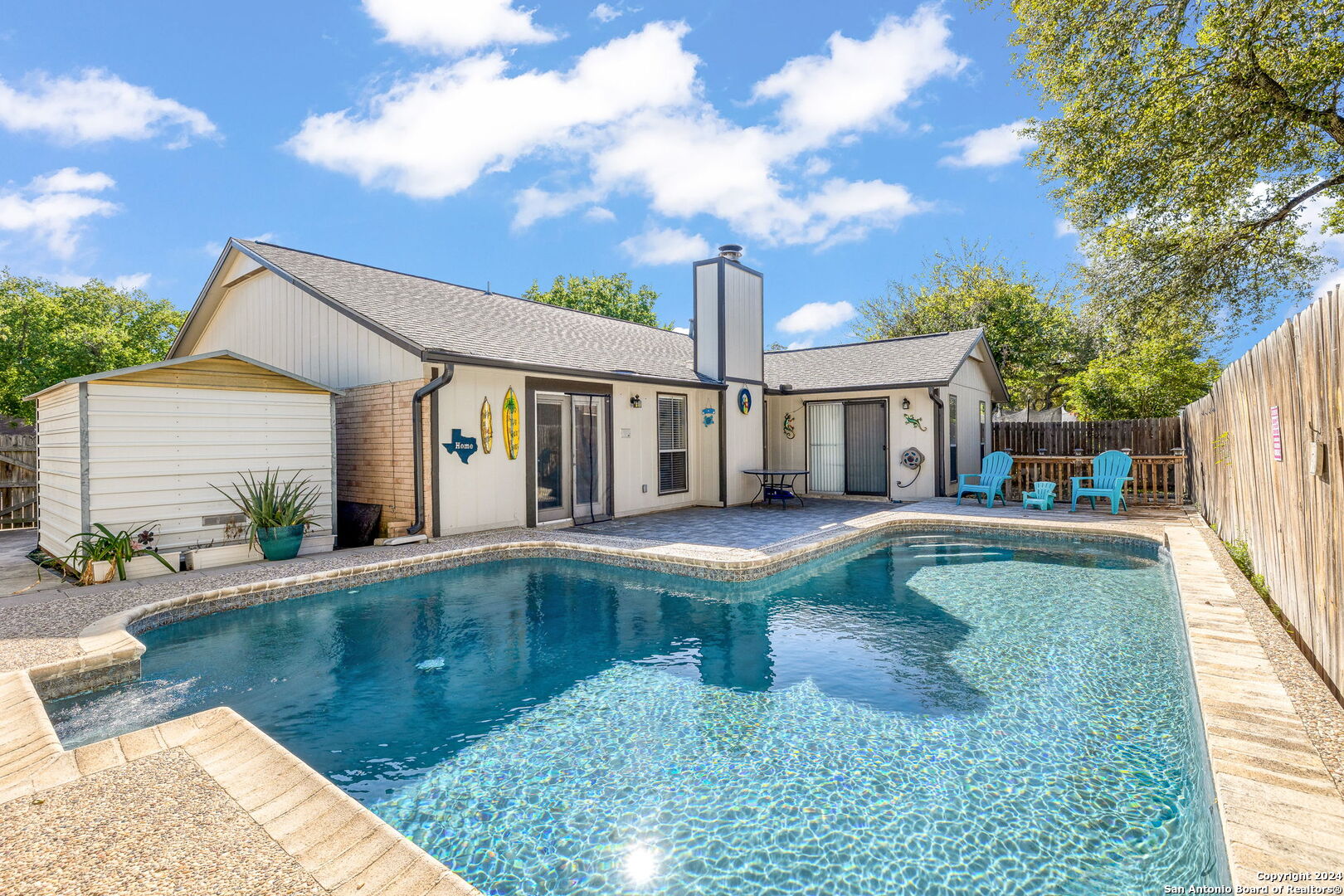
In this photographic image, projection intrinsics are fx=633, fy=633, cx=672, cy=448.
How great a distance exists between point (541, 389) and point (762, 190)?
16.6 m

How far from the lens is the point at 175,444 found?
7.37 meters

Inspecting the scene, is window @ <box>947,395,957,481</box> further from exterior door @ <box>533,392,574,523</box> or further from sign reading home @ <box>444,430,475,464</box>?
sign reading home @ <box>444,430,475,464</box>

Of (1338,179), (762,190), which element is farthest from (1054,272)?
(1338,179)

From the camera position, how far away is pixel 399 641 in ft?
17.2

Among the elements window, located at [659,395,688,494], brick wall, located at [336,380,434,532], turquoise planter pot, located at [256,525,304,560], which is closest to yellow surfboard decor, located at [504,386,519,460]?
brick wall, located at [336,380,434,532]

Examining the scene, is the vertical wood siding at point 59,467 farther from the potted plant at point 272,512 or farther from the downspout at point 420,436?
the downspout at point 420,436

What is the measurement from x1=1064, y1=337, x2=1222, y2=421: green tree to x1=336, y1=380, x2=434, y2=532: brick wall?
1789 centimetres

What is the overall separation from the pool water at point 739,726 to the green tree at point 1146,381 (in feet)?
46.3

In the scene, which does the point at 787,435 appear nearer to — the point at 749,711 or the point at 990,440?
the point at 990,440

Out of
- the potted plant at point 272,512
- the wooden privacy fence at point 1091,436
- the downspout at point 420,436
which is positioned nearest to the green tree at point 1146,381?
the wooden privacy fence at point 1091,436

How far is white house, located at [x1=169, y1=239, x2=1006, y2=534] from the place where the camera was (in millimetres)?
8906

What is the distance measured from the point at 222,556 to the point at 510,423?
3.87m

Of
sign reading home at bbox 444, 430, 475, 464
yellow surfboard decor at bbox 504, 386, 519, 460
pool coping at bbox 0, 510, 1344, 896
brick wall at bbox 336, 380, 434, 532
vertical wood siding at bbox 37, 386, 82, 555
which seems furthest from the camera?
yellow surfboard decor at bbox 504, 386, 519, 460

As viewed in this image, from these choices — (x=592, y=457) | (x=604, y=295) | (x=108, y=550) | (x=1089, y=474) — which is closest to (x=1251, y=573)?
(x=592, y=457)
